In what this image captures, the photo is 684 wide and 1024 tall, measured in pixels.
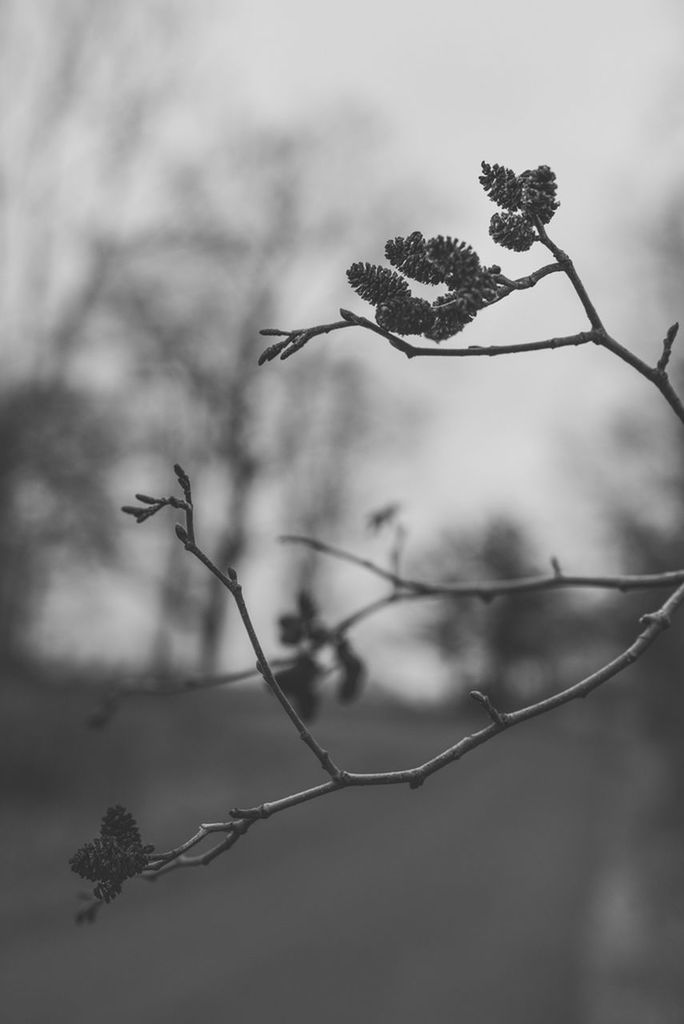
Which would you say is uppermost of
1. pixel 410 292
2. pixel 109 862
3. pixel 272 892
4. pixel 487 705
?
pixel 272 892

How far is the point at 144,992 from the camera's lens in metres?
7.13

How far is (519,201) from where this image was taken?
0.79 metres

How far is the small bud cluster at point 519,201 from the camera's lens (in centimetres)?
78

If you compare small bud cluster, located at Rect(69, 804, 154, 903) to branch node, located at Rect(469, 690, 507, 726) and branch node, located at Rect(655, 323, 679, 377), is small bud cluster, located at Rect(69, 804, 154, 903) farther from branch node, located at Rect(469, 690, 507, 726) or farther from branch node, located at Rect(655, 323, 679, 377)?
branch node, located at Rect(655, 323, 679, 377)

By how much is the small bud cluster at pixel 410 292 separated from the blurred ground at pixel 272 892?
17.7 feet

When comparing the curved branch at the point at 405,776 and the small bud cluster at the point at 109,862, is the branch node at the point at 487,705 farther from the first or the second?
the small bud cluster at the point at 109,862

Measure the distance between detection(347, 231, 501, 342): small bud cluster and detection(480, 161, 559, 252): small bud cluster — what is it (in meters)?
0.07

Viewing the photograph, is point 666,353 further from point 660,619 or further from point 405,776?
point 405,776

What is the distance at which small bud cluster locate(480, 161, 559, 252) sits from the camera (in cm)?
78

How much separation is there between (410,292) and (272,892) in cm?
1072

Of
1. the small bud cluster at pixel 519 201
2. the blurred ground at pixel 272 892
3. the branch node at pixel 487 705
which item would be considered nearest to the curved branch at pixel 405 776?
the branch node at pixel 487 705

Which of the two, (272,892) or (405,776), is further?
(272,892)

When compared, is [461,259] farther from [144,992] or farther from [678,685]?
[678,685]

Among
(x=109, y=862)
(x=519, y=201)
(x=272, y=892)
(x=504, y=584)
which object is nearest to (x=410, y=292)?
(x=519, y=201)
